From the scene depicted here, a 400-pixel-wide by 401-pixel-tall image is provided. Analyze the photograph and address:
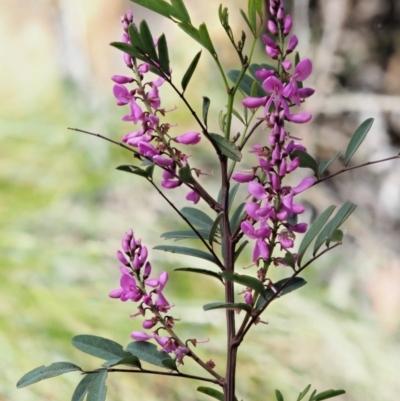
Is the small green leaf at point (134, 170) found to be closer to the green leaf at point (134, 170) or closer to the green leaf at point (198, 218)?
the green leaf at point (134, 170)

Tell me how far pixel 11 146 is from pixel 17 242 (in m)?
0.31

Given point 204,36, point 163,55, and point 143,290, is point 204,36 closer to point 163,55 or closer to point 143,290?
point 163,55

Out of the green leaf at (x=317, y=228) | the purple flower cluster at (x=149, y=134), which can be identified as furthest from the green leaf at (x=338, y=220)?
the purple flower cluster at (x=149, y=134)

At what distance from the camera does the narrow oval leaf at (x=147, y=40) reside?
0.34 metres

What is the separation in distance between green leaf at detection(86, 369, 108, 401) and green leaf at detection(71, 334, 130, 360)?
25 millimetres

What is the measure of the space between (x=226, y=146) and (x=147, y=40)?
0.08 metres

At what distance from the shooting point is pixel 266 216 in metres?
0.36

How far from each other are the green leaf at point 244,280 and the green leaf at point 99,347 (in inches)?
5.0

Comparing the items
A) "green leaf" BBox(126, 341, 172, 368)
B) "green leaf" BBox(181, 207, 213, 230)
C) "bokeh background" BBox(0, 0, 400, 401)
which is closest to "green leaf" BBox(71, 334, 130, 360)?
"green leaf" BBox(126, 341, 172, 368)

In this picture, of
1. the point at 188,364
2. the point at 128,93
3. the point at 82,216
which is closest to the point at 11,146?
the point at 82,216

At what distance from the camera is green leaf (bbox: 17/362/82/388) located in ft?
1.30

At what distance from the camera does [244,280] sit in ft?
1.11

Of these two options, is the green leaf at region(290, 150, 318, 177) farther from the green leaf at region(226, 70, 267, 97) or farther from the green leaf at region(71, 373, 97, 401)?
the green leaf at region(71, 373, 97, 401)

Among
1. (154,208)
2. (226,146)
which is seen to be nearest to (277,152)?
(226,146)
